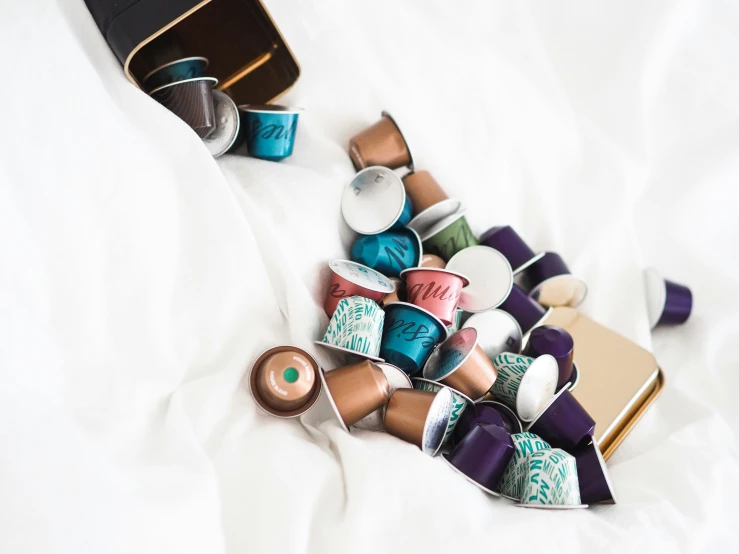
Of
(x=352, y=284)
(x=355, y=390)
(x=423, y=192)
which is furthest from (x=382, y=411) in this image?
(x=423, y=192)

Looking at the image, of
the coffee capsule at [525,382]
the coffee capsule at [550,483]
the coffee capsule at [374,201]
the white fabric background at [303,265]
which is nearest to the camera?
the white fabric background at [303,265]

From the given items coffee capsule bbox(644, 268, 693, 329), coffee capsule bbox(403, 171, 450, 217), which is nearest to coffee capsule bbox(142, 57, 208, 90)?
coffee capsule bbox(403, 171, 450, 217)

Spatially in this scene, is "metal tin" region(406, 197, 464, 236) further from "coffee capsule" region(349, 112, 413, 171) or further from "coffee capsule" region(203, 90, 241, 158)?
"coffee capsule" region(203, 90, 241, 158)

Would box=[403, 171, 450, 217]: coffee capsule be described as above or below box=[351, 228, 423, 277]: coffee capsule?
above

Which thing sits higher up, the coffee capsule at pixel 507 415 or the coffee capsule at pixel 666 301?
the coffee capsule at pixel 507 415

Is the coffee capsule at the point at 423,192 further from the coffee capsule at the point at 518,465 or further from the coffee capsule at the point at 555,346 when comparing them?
the coffee capsule at the point at 518,465

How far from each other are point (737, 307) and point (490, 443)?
0.74 meters

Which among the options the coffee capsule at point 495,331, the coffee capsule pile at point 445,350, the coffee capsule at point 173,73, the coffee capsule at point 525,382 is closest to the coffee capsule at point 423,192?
the coffee capsule pile at point 445,350

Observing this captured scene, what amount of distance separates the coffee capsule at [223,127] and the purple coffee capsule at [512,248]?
1.77ft

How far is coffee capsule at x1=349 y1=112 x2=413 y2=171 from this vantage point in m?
1.16

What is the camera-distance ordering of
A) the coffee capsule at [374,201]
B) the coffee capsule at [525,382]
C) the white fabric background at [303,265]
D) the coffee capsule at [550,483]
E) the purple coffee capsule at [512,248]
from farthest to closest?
the purple coffee capsule at [512,248], the coffee capsule at [374,201], the coffee capsule at [525,382], the coffee capsule at [550,483], the white fabric background at [303,265]

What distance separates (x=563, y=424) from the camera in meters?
0.99

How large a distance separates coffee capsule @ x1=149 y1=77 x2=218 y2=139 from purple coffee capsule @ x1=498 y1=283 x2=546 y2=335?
2.11 feet

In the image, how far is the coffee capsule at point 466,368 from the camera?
3.15 ft
